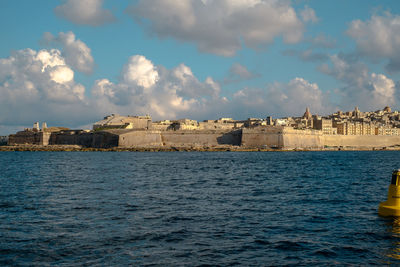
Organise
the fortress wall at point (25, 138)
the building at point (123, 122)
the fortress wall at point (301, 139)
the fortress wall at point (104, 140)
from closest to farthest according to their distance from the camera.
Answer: the fortress wall at point (301, 139), the fortress wall at point (104, 140), the fortress wall at point (25, 138), the building at point (123, 122)

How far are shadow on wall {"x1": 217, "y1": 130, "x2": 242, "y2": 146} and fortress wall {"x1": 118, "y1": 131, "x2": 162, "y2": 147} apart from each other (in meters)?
11.0

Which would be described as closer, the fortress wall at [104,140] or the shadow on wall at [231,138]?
the shadow on wall at [231,138]

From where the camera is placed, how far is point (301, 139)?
73688mm

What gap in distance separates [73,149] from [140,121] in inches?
961

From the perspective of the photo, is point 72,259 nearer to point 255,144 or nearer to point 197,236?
point 197,236

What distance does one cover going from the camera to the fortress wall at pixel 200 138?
7231 centimetres

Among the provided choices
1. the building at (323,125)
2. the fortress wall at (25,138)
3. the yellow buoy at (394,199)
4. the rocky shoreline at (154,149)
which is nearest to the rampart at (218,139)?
the fortress wall at (25,138)

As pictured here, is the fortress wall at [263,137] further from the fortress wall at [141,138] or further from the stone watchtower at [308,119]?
the stone watchtower at [308,119]

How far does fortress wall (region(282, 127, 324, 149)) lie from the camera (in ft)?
228

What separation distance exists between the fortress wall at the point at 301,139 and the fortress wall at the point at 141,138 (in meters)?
22.2

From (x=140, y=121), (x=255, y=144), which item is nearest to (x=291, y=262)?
(x=255, y=144)

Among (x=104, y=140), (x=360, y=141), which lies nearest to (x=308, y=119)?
(x=360, y=141)

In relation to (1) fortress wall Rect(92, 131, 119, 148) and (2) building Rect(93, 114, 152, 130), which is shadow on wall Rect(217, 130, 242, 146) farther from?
(2) building Rect(93, 114, 152, 130)

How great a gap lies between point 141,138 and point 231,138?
52.6ft
